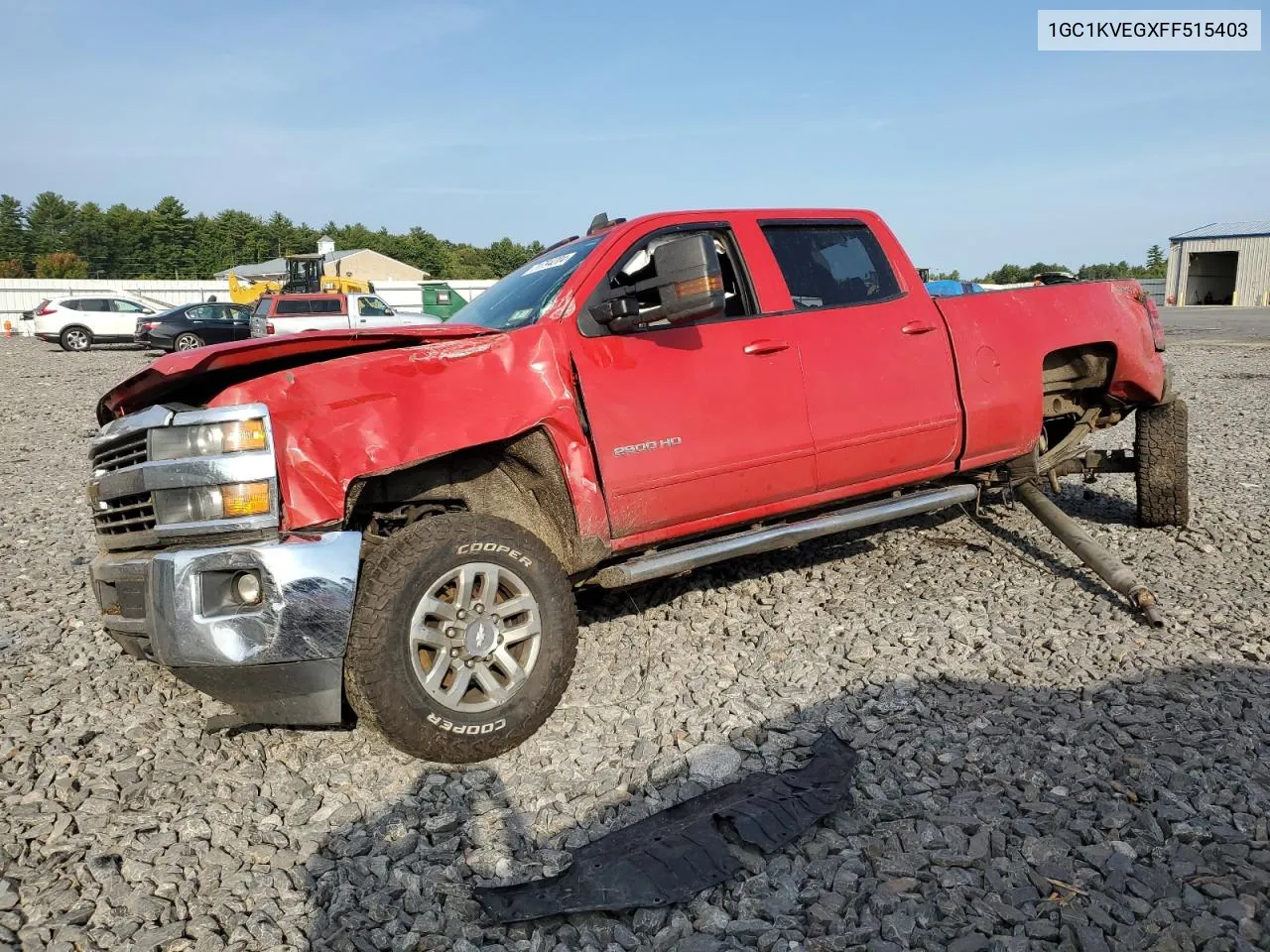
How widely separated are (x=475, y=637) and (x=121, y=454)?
58.9 inches

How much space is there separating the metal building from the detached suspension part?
53.6m

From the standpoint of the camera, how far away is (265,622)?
3066mm

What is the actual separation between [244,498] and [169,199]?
95308 millimetres

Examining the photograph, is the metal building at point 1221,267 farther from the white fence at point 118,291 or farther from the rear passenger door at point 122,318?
the rear passenger door at point 122,318

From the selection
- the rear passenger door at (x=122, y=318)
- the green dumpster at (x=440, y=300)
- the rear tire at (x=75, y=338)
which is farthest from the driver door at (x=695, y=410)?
the green dumpster at (x=440, y=300)

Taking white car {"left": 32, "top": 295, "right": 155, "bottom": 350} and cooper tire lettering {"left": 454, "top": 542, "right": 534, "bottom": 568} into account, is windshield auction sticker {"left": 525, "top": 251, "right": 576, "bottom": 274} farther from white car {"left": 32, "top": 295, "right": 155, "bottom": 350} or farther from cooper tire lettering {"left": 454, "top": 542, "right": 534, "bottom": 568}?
white car {"left": 32, "top": 295, "right": 155, "bottom": 350}

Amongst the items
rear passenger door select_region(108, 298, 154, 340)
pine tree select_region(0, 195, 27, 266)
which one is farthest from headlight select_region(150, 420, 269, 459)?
pine tree select_region(0, 195, 27, 266)

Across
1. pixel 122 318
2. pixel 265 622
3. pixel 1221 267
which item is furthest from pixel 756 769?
pixel 1221 267

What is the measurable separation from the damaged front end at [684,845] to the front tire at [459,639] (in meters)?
0.66

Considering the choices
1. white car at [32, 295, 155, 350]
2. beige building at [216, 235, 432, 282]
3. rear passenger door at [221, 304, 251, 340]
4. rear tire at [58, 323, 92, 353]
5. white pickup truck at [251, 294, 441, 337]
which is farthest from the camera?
beige building at [216, 235, 432, 282]

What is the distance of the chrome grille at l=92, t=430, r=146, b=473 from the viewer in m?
3.34

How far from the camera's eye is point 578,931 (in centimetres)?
258

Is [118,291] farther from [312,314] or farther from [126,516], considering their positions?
[126,516]

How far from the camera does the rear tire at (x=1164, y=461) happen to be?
5863 mm
